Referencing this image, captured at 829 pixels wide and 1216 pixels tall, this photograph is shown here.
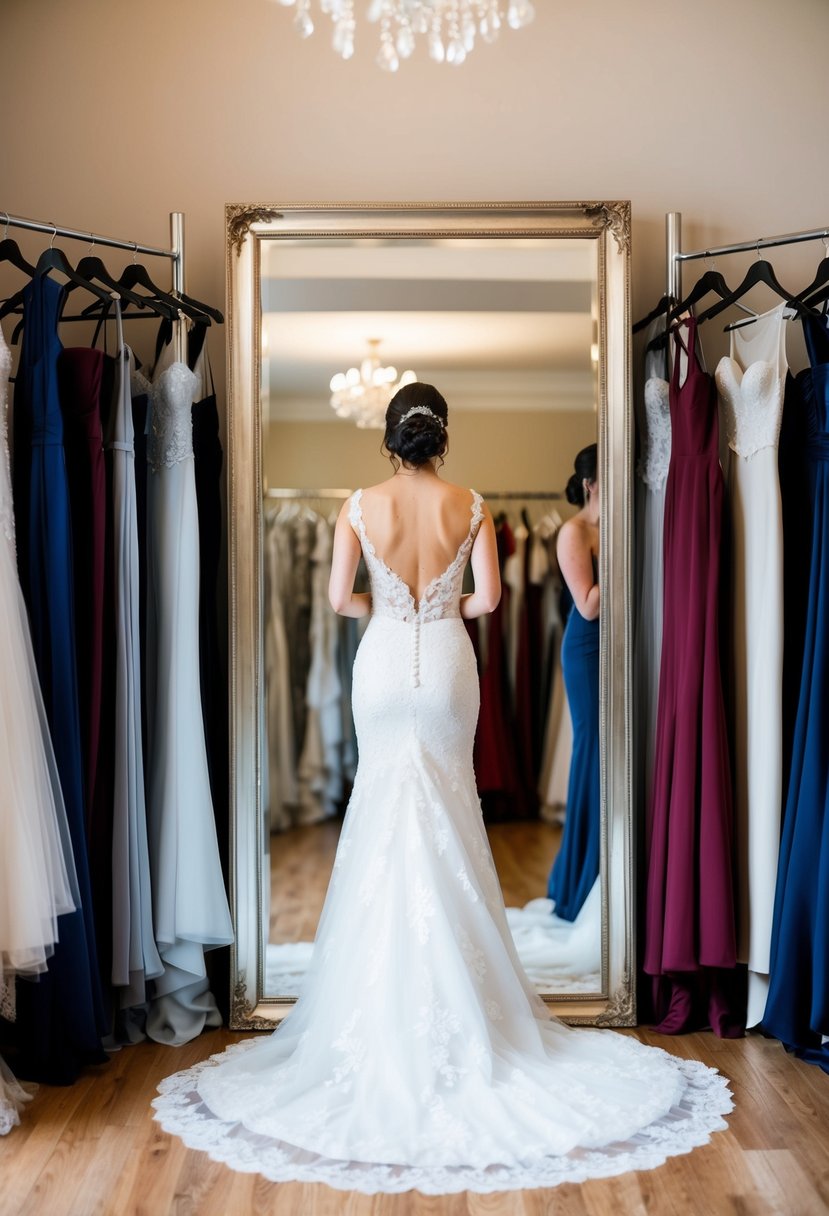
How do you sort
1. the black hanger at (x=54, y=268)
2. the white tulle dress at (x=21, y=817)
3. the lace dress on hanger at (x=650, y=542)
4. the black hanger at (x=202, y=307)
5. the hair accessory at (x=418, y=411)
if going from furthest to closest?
the lace dress on hanger at (x=650, y=542)
the black hanger at (x=202, y=307)
the hair accessory at (x=418, y=411)
the black hanger at (x=54, y=268)
the white tulle dress at (x=21, y=817)

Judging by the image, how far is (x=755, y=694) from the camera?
10.6ft

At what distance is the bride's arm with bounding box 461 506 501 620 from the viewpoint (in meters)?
3.11

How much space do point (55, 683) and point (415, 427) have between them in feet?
3.66

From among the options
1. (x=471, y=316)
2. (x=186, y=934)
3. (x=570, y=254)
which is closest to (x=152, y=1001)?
(x=186, y=934)

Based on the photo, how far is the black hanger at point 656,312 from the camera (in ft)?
11.3

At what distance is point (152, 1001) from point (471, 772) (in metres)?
1.12

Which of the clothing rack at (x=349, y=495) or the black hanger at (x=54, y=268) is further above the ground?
the black hanger at (x=54, y=268)

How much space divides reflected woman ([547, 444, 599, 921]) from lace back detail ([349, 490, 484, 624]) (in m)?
0.45

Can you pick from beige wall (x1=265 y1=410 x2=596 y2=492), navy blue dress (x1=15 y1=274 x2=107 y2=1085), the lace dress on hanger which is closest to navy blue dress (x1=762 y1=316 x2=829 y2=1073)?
the lace dress on hanger

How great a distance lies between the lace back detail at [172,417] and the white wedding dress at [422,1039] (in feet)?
1.83

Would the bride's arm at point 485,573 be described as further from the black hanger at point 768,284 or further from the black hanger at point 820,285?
the black hanger at point 820,285

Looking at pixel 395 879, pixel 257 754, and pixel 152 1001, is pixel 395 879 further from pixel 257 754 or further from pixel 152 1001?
pixel 152 1001

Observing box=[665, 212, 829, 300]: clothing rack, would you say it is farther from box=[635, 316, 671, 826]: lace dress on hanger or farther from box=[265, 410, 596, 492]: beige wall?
box=[265, 410, 596, 492]: beige wall

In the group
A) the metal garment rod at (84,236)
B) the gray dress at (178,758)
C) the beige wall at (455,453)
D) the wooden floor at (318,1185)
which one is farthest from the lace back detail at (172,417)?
the wooden floor at (318,1185)
